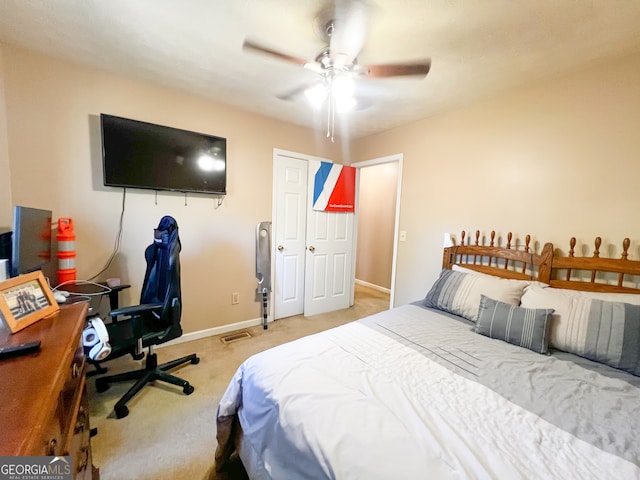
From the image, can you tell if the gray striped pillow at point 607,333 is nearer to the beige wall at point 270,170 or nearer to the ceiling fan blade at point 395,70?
the beige wall at point 270,170

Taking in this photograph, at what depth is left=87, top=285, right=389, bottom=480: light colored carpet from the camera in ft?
4.61

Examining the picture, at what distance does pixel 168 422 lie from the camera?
170 centimetres

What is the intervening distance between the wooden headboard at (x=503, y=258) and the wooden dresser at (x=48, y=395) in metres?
2.68

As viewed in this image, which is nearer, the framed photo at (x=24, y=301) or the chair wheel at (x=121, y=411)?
the framed photo at (x=24, y=301)

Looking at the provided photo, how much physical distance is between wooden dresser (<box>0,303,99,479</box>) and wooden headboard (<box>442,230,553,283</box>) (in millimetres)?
2683

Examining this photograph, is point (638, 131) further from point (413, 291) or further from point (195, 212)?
point (195, 212)

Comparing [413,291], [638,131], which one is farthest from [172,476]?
[638,131]

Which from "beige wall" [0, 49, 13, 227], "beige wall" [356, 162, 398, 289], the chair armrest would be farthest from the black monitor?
"beige wall" [356, 162, 398, 289]

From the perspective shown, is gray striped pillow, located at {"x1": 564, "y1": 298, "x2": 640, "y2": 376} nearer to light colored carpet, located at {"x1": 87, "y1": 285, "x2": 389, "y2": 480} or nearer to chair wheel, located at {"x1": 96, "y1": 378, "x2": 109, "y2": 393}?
light colored carpet, located at {"x1": 87, "y1": 285, "x2": 389, "y2": 480}

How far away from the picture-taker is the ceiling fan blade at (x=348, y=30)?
54.1 inches

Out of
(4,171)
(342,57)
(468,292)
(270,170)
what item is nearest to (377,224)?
(270,170)

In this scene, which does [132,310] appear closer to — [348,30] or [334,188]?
[348,30]

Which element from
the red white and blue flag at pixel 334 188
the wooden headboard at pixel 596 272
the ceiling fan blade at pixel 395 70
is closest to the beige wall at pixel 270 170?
the wooden headboard at pixel 596 272

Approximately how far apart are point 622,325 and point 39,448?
2.36 metres
